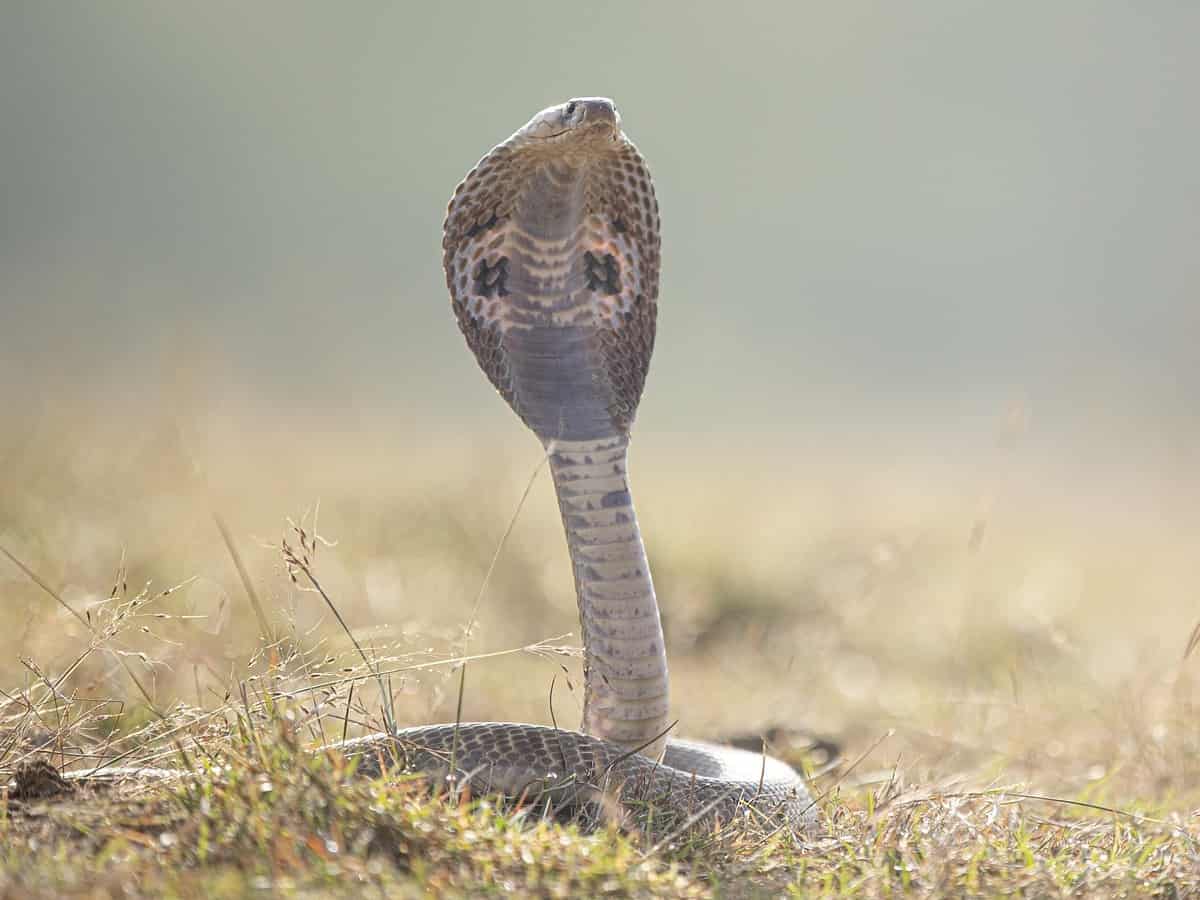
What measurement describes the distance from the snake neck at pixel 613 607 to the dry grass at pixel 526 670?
17 cm

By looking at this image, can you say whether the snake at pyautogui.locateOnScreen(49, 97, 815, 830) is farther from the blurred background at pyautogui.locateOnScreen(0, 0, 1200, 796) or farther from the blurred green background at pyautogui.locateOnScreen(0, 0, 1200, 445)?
the blurred green background at pyautogui.locateOnScreen(0, 0, 1200, 445)

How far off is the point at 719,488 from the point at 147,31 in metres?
73.0

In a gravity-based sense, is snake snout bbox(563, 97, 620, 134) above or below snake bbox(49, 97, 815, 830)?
above

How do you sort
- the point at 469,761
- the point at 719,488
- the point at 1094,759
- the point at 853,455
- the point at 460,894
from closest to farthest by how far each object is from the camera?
the point at 460,894 → the point at 469,761 → the point at 1094,759 → the point at 719,488 → the point at 853,455

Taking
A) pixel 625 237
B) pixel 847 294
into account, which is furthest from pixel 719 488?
pixel 847 294

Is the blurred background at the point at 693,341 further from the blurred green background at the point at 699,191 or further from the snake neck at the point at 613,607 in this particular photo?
the snake neck at the point at 613,607

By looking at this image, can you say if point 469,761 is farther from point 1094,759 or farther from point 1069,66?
point 1069,66

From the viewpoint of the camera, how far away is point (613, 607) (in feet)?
12.2

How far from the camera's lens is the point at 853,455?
24.5m

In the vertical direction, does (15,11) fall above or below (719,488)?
above

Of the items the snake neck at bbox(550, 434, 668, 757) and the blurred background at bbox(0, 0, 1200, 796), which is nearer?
the snake neck at bbox(550, 434, 668, 757)

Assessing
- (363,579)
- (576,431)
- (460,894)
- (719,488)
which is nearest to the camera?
(460,894)

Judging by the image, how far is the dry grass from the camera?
2621 millimetres

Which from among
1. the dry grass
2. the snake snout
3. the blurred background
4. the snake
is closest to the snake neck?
the snake
